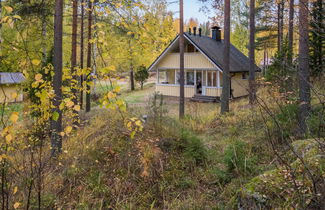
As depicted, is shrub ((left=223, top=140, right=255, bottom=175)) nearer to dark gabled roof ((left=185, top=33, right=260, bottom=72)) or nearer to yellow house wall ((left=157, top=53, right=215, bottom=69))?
dark gabled roof ((left=185, top=33, right=260, bottom=72))

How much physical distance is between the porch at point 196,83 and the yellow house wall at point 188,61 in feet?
1.47

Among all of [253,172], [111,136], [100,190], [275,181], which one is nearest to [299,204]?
[275,181]

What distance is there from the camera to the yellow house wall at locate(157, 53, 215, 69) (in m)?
19.2

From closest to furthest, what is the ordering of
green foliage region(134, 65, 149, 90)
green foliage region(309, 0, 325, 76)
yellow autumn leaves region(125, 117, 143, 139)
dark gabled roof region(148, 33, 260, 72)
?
yellow autumn leaves region(125, 117, 143, 139), green foliage region(309, 0, 325, 76), dark gabled roof region(148, 33, 260, 72), green foliage region(134, 65, 149, 90)

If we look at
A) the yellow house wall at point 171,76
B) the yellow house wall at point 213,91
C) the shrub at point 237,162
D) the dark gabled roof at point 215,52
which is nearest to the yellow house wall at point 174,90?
the yellow house wall at point 171,76

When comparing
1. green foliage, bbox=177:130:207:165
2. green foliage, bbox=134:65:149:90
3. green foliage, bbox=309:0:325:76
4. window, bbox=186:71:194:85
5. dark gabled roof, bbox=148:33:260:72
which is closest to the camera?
green foliage, bbox=309:0:325:76

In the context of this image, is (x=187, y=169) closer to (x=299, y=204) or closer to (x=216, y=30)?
(x=299, y=204)

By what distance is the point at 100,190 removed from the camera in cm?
452

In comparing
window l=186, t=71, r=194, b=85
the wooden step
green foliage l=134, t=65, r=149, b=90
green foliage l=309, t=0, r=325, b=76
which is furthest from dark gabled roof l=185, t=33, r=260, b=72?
green foliage l=134, t=65, r=149, b=90

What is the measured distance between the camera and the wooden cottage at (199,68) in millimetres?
18641

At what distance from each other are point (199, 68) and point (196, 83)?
1.32m

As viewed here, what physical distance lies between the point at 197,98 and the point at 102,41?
17.4m

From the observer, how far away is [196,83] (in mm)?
20188

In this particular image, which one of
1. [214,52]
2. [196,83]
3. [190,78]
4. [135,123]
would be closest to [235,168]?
[135,123]
